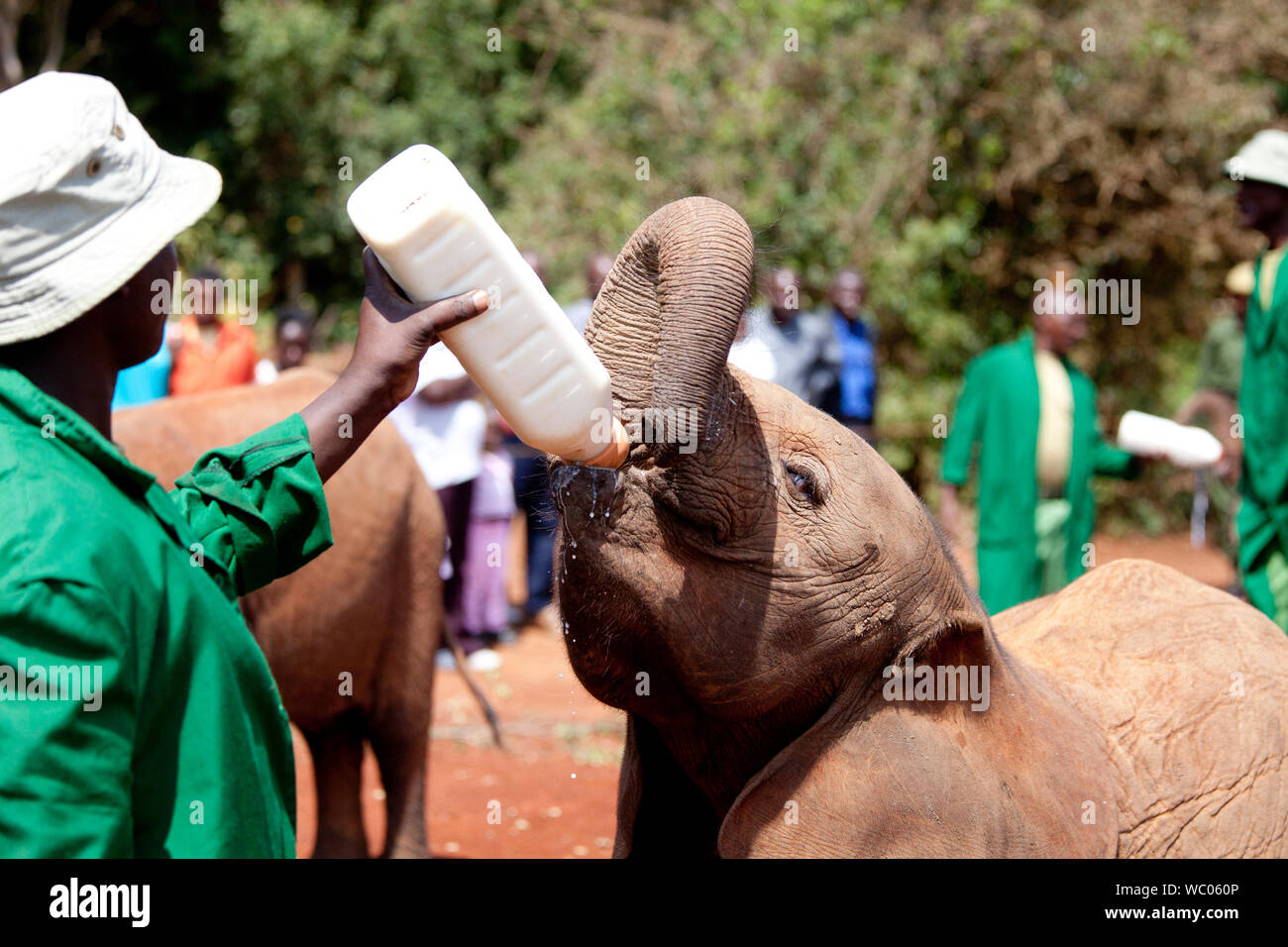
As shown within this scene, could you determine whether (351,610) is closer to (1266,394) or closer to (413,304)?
(413,304)

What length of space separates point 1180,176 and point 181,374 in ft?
35.1

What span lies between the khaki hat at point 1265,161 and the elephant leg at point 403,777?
3.89 meters

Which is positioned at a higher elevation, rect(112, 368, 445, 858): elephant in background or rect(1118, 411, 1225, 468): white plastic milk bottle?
rect(1118, 411, 1225, 468): white plastic milk bottle

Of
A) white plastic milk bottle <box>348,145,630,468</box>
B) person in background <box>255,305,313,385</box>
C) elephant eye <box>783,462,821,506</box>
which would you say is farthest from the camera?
person in background <box>255,305,313,385</box>

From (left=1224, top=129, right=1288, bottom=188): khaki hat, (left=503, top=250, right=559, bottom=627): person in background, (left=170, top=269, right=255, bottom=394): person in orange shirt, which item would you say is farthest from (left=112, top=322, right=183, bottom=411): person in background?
(left=1224, top=129, right=1288, bottom=188): khaki hat

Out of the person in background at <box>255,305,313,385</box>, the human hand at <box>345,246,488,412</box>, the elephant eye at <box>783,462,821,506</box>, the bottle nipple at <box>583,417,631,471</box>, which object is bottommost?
the person in background at <box>255,305,313,385</box>

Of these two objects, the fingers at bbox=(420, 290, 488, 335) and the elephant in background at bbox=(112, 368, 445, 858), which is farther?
the elephant in background at bbox=(112, 368, 445, 858)

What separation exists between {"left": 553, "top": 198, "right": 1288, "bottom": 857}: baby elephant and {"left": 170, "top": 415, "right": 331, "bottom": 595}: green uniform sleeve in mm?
417

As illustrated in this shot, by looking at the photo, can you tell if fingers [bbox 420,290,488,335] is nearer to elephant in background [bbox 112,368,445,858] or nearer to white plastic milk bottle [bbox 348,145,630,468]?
white plastic milk bottle [bbox 348,145,630,468]

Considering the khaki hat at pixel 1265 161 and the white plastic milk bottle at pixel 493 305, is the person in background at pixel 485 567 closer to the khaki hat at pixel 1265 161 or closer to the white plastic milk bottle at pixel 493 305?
the khaki hat at pixel 1265 161

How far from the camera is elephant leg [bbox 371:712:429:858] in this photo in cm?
568

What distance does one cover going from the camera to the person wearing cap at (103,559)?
1.61 meters

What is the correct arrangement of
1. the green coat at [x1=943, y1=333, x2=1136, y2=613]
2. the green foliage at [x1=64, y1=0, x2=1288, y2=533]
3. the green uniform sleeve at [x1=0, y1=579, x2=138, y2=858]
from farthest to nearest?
the green foliage at [x1=64, y1=0, x2=1288, y2=533]
the green coat at [x1=943, y1=333, x2=1136, y2=613]
the green uniform sleeve at [x1=0, y1=579, x2=138, y2=858]

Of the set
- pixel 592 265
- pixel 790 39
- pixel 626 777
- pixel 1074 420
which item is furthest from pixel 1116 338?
pixel 626 777
